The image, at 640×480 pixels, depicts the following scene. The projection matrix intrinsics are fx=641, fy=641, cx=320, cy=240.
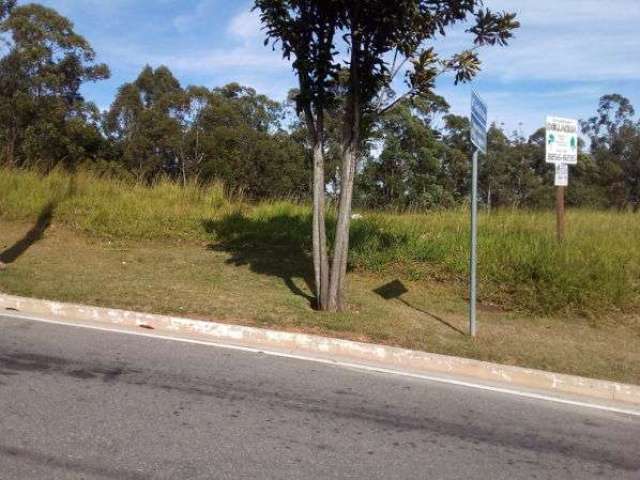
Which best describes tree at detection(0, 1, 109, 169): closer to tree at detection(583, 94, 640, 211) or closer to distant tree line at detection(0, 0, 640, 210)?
distant tree line at detection(0, 0, 640, 210)

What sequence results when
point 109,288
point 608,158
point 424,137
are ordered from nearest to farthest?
point 109,288 → point 424,137 → point 608,158

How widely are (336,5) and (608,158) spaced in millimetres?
34715

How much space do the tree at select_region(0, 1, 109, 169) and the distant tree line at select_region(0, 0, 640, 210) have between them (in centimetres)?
5

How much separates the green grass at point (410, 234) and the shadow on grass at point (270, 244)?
0.11 feet

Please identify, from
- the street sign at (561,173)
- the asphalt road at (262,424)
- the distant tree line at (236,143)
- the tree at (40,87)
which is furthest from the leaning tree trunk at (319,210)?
the tree at (40,87)

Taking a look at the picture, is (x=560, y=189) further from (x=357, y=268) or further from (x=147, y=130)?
(x=147, y=130)

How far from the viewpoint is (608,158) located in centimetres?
3803

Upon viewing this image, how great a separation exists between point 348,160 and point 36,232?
8.06 m

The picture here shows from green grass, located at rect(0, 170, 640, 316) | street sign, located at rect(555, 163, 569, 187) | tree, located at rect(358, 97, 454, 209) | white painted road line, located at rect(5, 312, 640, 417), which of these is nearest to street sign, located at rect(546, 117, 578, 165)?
street sign, located at rect(555, 163, 569, 187)

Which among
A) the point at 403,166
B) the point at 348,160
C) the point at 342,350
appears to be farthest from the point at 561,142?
the point at 403,166

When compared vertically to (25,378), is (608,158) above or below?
above

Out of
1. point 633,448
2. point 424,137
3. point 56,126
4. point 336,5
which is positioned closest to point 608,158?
point 424,137

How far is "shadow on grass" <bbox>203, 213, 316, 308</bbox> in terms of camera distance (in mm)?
10852

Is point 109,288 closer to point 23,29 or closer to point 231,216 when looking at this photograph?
point 231,216
